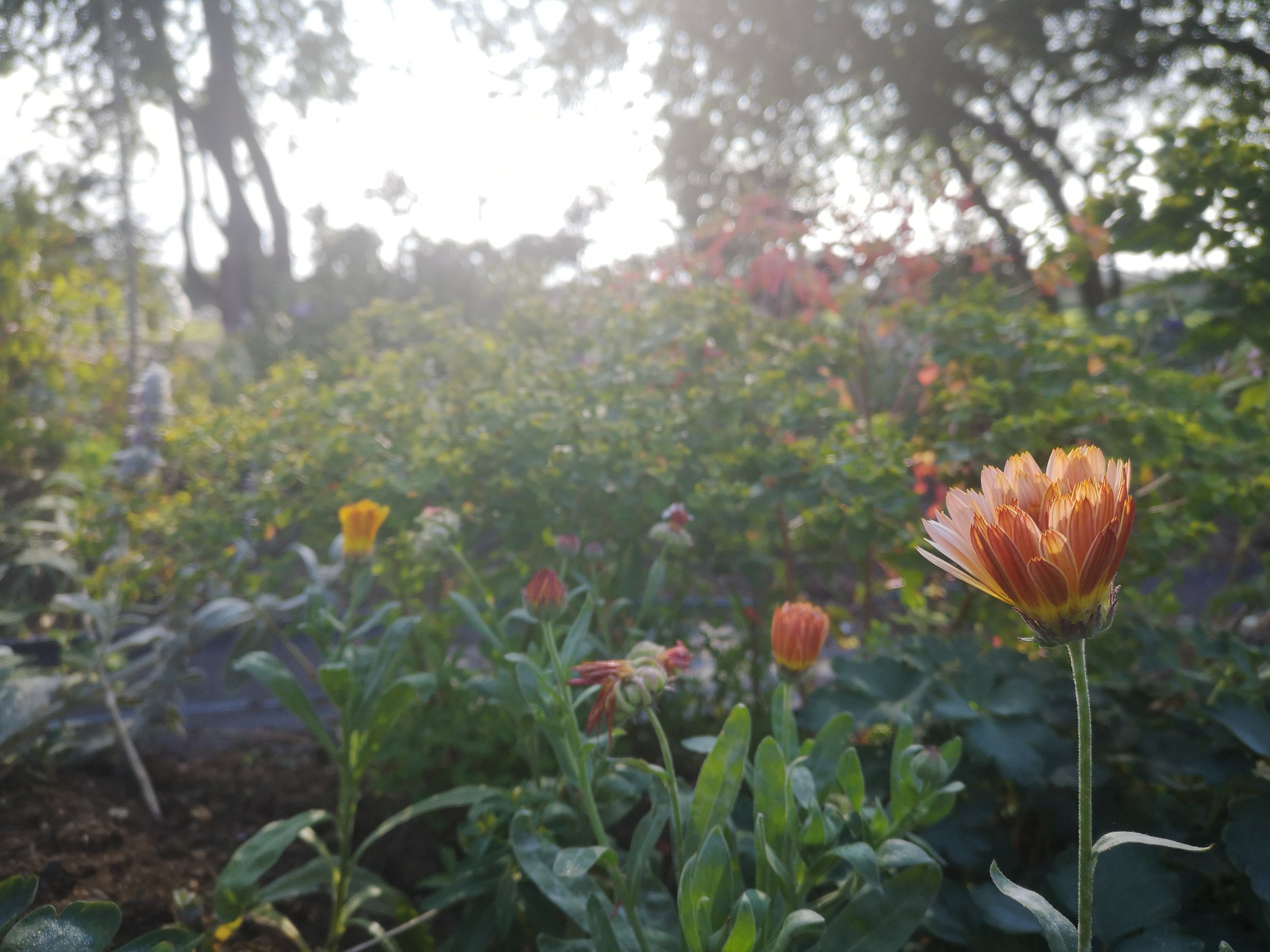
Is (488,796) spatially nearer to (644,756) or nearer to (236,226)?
(644,756)

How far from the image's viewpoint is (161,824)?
1348mm

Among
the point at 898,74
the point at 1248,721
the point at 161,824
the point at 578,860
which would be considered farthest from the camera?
the point at 898,74

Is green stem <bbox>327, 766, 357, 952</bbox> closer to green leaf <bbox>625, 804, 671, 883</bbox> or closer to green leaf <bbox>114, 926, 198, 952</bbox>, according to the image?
green leaf <bbox>114, 926, 198, 952</bbox>

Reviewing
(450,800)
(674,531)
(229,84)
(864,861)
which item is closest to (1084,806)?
(864,861)

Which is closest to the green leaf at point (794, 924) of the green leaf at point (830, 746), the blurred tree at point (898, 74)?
the green leaf at point (830, 746)

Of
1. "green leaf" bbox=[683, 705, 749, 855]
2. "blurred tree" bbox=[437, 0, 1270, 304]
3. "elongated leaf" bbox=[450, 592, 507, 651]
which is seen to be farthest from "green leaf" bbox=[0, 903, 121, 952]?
"blurred tree" bbox=[437, 0, 1270, 304]

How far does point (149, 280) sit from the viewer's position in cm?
459

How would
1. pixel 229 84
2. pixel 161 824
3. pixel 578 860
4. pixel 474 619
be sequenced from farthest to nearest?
1. pixel 229 84
2. pixel 161 824
3. pixel 474 619
4. pixel 578 860

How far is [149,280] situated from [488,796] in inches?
185

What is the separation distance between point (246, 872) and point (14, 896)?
34cm

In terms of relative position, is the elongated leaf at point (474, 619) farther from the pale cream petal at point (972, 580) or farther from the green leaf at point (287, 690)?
the pale cream petal at point (972, 580)

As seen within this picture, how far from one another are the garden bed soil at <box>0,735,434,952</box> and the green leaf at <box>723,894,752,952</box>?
765mm

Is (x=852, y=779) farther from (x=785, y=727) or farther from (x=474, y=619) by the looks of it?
(x=474, y=619)

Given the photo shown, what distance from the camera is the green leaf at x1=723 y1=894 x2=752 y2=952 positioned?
666 mm
